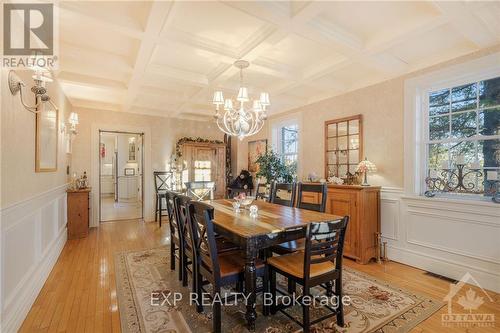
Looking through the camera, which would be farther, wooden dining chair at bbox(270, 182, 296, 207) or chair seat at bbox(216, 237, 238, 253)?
wooden dining chair at bbox(270, 182, 296, 207)

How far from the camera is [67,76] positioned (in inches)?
141

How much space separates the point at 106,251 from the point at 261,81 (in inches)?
140

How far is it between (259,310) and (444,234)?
7.95 feet

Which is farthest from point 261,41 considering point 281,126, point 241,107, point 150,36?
point 281,126

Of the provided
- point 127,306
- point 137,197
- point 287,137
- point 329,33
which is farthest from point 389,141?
point 137,197

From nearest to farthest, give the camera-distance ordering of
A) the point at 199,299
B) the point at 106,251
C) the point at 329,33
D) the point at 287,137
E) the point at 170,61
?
the point at 199,299, the point at 329,33, the point at 170,61, the point at 106,251, the point at 287,137

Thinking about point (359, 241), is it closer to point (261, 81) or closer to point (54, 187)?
point (261, 81)

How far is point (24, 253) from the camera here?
89.8 inches

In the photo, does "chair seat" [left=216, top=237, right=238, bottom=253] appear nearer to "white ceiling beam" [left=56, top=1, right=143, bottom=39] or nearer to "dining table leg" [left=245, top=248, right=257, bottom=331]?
"dining table leg" [left=245, top=248, right=257, bottom=331]

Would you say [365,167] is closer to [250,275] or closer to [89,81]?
[250,275]

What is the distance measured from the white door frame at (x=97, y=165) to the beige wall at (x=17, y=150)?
2572 mm

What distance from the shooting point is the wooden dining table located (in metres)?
1.88

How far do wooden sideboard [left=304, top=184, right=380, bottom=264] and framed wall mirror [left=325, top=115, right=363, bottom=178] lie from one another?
0.67 m

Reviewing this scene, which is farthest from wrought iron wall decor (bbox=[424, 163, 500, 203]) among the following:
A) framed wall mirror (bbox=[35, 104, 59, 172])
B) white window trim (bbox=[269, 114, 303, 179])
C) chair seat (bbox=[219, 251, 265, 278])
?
framed wall mirror (bbox=[35, 104, 59, 172])
